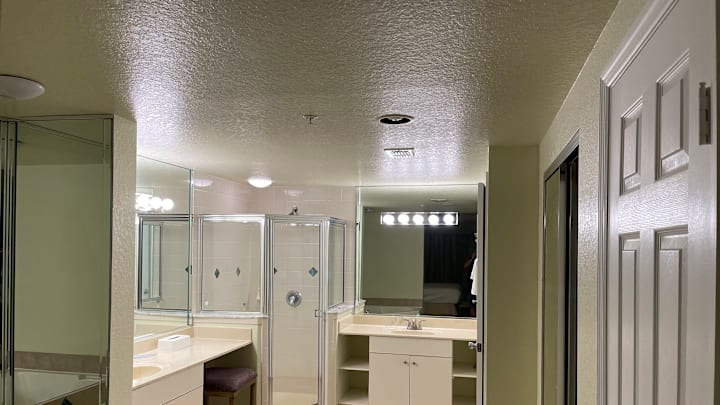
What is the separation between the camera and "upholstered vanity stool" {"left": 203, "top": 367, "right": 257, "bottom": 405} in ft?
15.2

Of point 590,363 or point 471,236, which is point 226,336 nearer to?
point 471,236

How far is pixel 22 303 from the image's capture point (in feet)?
9.14

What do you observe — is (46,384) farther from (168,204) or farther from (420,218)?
(420,218)

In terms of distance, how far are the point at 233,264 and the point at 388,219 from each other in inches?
63.2

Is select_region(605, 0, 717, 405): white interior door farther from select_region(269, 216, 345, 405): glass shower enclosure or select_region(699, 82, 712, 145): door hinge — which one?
select_region(269, 216, 345, 405): glass shower enclosure

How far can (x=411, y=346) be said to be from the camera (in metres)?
5.39

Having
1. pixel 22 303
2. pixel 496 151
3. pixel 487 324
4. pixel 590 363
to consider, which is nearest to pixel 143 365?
pixel 22 303

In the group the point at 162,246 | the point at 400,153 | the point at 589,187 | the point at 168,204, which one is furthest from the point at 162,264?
the point at 589,187

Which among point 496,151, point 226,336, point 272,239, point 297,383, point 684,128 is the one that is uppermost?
point 496,151

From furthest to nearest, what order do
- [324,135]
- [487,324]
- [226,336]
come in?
1. [226,336]
2. [487,324]
3. [324,135]

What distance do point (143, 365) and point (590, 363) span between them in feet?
9.92

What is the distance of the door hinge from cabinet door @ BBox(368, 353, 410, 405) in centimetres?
476

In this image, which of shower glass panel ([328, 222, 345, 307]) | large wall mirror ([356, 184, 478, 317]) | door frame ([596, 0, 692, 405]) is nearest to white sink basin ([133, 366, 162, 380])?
shower glass panel ([328, 222, 345, 307])

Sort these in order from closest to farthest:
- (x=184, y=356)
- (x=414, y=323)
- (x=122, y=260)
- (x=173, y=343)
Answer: (x=122, y=260)
(x=184, y=356)
(x=173, y=343)
(x=414, y=323)
